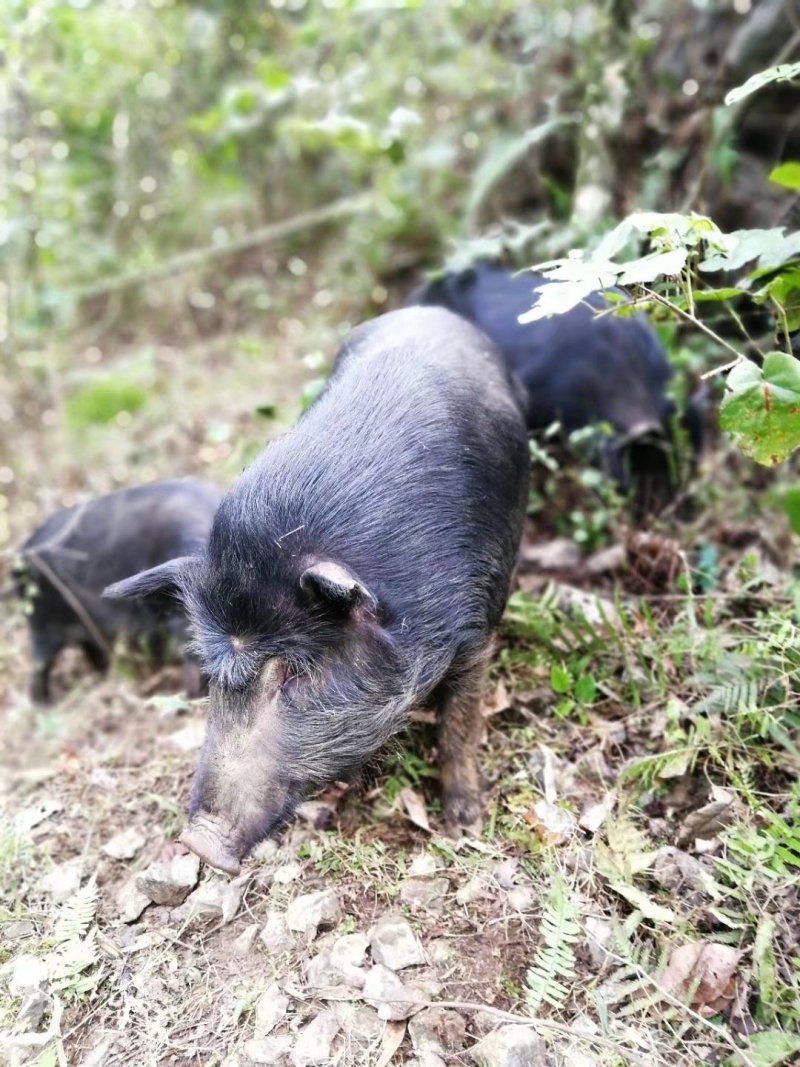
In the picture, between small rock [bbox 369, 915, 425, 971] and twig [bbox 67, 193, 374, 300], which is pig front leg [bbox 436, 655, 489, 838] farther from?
twig [bbox 67, 193, 374, 300]

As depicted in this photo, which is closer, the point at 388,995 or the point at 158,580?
the point at 388,995

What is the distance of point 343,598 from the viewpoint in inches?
92.9

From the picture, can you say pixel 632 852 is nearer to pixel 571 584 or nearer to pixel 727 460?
pixel 571 584

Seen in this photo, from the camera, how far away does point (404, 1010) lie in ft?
7.58

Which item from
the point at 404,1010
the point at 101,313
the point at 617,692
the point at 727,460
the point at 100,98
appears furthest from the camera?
the point at 101,313

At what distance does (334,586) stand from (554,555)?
7.39 ft

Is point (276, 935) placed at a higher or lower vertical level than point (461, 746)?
lower

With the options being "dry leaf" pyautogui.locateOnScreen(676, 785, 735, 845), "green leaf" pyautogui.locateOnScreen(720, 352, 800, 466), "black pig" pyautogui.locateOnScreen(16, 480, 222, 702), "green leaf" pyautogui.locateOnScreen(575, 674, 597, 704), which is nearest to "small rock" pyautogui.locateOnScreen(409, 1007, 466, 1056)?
"dry leaf" pyautogui.locateOnScreen(676, 785, 735, 845)

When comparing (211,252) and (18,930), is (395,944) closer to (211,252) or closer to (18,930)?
(18,930)

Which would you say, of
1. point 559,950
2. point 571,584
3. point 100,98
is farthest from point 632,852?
point 100,98

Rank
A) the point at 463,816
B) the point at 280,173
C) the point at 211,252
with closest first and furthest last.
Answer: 1. the point at 463,816
2. the point at 211,252
3. the point at 280,173

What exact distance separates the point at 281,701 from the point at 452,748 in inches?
28.2

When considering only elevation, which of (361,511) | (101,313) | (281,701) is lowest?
(101,313)

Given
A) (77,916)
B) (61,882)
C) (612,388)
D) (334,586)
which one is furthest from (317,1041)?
(612,388)
